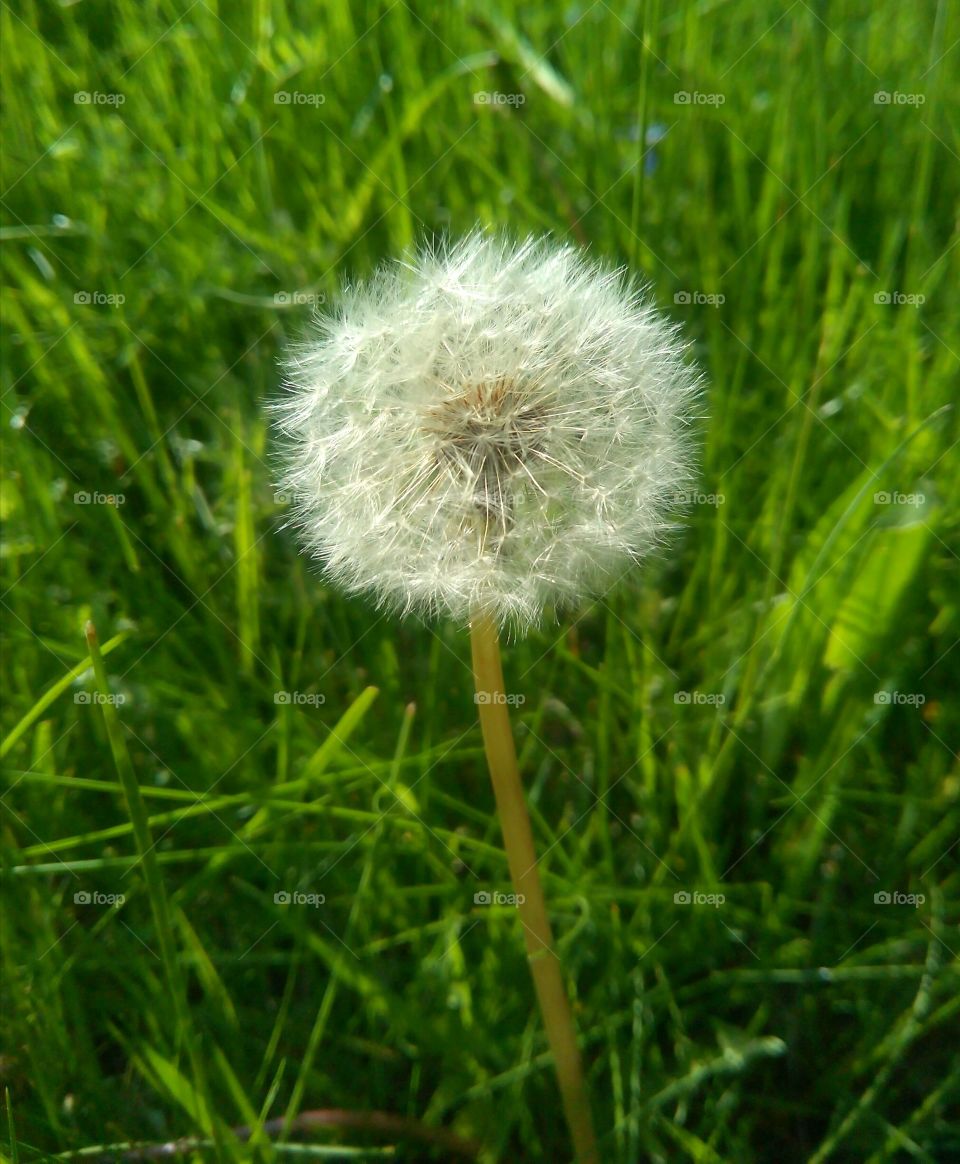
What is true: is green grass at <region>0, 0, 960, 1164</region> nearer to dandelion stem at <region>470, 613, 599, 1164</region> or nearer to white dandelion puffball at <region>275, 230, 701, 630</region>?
dandelion stem at <region>470, 613, 599, 1164</region>

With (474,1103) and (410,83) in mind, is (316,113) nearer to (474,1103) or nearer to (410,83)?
(410,83)

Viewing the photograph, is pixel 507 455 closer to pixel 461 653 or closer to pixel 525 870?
pixel 525 870

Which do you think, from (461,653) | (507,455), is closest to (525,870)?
(507,455)

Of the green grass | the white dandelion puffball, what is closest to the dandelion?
the white dandelion puffball

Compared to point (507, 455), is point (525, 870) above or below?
below

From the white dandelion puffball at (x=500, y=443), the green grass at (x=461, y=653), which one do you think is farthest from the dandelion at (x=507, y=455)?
the green grass at (x=461, y=653)

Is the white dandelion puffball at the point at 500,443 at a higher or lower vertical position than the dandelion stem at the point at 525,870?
higher

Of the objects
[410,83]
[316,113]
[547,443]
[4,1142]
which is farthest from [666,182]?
[4,1142]

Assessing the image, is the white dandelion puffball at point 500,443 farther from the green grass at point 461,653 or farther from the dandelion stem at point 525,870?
the green grass at point 461,653
